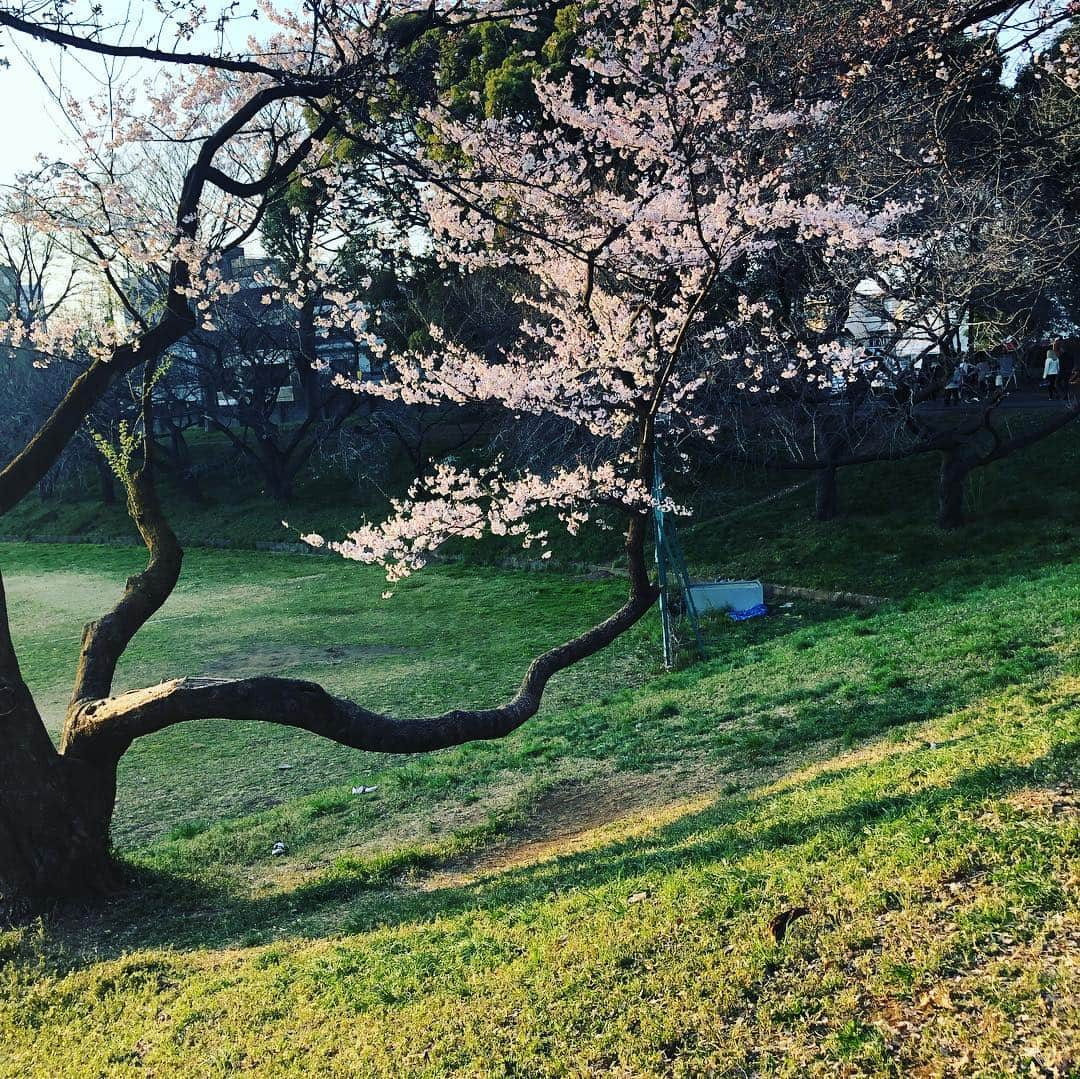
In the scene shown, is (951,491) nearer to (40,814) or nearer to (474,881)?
(474,881)

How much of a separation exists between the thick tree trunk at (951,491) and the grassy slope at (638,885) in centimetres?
440

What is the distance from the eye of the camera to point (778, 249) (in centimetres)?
1367

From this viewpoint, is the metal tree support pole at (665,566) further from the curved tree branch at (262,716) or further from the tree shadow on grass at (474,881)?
the curved tree branch at (262,716)

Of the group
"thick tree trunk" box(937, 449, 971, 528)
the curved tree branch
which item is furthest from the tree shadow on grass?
"thick tree trunk" box(937, 449, 971, 528)

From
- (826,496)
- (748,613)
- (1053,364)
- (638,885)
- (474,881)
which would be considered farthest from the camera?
(1053,364)

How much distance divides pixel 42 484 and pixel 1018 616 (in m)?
36.0

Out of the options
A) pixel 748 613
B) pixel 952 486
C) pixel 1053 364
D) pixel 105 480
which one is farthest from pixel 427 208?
pixel 105 480

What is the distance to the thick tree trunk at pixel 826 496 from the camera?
17.0 meters

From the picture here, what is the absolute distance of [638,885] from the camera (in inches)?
190

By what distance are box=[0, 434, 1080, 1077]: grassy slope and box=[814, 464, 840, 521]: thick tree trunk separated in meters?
5.65

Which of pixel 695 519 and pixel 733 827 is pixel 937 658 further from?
pixel 695 519

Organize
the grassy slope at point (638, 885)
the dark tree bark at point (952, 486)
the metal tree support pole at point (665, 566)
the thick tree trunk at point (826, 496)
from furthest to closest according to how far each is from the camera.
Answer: the thick tree trunk at point (826, 496)
the dark tree bark at point (952, 486)
the metal tree support pole at point (665, 566)
the grassy slope at point (638, 885)

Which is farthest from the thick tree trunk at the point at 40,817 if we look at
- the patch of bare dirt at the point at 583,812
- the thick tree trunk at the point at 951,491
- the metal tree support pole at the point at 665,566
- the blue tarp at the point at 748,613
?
the thick tree trunk at the point at 951,491

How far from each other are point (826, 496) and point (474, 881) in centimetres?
1300
